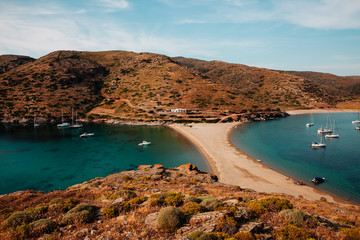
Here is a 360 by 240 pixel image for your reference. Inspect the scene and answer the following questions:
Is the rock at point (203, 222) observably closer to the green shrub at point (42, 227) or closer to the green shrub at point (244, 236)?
the green shrub at point (244, 236)

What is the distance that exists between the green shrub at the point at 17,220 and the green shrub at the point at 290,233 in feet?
50.3

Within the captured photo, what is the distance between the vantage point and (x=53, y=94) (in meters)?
134

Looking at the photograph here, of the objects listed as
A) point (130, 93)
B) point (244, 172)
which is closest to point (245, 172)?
point (244, 172)

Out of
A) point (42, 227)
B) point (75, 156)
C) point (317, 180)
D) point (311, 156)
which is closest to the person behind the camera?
point (42, 227)

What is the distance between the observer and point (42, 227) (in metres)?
10.9

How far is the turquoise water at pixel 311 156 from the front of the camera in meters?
35.1

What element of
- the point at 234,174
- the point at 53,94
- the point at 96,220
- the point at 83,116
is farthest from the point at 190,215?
the point at 53,94

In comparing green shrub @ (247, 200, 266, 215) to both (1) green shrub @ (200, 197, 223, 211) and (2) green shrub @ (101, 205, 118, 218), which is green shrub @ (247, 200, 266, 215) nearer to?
(1) green shrub @ (200, 197, 223, 211)

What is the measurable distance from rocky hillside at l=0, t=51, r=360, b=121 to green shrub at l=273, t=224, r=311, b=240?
3776 inches

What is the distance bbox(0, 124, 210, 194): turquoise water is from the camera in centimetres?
4172

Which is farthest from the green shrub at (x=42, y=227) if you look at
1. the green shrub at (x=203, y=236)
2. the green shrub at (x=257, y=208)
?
the green shrub at (x=257, y=208)

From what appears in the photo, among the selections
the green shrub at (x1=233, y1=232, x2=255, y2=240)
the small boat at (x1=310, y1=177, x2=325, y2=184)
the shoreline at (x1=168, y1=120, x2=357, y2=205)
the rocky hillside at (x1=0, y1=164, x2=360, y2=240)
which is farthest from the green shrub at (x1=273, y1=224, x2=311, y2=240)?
the small boat at (x1=310, y1=177, x2=325, y2=184)

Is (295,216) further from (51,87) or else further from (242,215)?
(51,87)

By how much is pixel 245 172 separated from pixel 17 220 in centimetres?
3813
